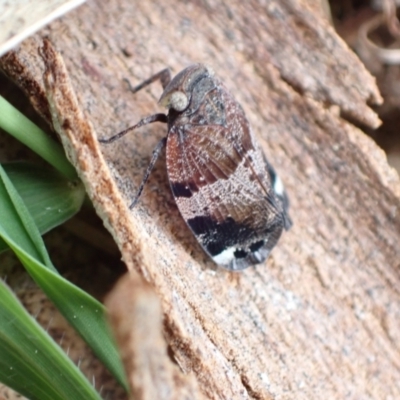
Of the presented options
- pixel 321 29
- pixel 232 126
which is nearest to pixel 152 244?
pixel 232 126

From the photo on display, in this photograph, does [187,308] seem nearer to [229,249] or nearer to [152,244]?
[152,244]

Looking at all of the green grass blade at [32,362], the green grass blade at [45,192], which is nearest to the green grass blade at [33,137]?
the green grass blade at [45,192]

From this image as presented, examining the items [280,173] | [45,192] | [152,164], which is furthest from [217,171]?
[45,192]

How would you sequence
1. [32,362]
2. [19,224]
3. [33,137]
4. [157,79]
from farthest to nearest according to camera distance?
[157,79]
[33,137]
[19,224]
[32,362]

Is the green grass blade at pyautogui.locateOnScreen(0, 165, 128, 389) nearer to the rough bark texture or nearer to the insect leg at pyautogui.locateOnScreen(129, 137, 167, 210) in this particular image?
the rough bark texture

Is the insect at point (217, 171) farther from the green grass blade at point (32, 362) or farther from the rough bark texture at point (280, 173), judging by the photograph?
the green grass blade at point (32, 362)

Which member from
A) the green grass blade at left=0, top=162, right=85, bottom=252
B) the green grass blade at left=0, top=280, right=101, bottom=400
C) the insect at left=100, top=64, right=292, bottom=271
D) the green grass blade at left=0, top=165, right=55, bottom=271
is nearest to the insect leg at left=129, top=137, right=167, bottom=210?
the insect at left=100, top=64, right=292, bottom=271

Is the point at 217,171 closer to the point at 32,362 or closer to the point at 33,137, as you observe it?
the point at 33,137
